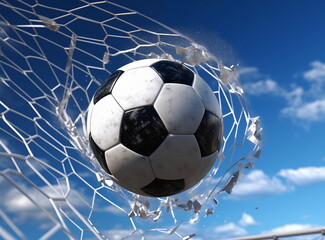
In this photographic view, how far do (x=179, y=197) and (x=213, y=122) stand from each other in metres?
2.41

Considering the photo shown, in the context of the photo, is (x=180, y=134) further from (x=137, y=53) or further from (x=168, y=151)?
(x=137, y=53)

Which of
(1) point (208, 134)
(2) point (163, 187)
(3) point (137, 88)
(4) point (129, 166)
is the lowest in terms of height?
(2) point (163, 187)

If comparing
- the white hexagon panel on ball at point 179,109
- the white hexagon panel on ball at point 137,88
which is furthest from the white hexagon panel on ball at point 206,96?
the white hexagon panel on ball at point 137,88

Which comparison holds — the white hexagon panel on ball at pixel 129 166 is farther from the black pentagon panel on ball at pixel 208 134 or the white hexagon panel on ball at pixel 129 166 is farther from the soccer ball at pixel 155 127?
the black pentagon panel on ball at pixel 208 134

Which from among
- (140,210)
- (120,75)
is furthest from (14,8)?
(140,210)

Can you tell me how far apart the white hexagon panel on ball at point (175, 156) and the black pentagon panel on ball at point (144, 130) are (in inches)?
3.0

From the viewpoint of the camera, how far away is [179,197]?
6805 millimetres

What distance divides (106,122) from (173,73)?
95cm

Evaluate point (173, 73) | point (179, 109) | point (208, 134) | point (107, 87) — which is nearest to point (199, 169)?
point (208, 134)

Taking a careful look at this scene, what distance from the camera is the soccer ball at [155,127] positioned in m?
4.39

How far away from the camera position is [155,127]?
435 centimetres

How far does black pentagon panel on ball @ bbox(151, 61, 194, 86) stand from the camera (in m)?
4.68

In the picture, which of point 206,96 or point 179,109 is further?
point 206,96

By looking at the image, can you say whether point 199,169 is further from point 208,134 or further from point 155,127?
point 155,127
